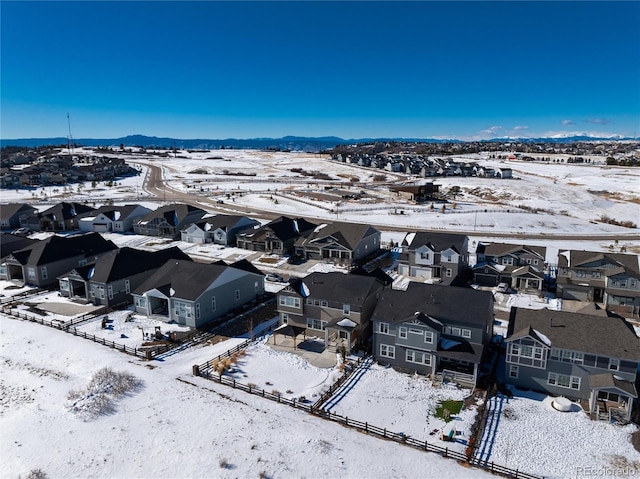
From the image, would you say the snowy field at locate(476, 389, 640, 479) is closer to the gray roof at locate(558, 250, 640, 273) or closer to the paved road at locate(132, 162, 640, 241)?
the gray roof at locate(558, 250, 640, 273)

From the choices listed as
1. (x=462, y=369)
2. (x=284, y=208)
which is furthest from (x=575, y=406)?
(x=284, y=208)

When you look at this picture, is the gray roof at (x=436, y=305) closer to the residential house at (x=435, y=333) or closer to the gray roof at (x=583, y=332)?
the residential house at (x=435, y=333)

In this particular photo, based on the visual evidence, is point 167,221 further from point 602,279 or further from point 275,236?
point 602,279

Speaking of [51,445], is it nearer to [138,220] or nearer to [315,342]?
[315,342]

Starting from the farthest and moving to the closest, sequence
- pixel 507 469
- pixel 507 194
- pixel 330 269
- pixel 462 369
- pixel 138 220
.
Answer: pixel 507 194, pixel 138 220, pixel 330 269, pixel 462 369, pixel 507 469

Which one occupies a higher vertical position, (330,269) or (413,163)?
(413,163)

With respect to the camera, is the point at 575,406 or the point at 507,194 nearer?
the point at 575,406
